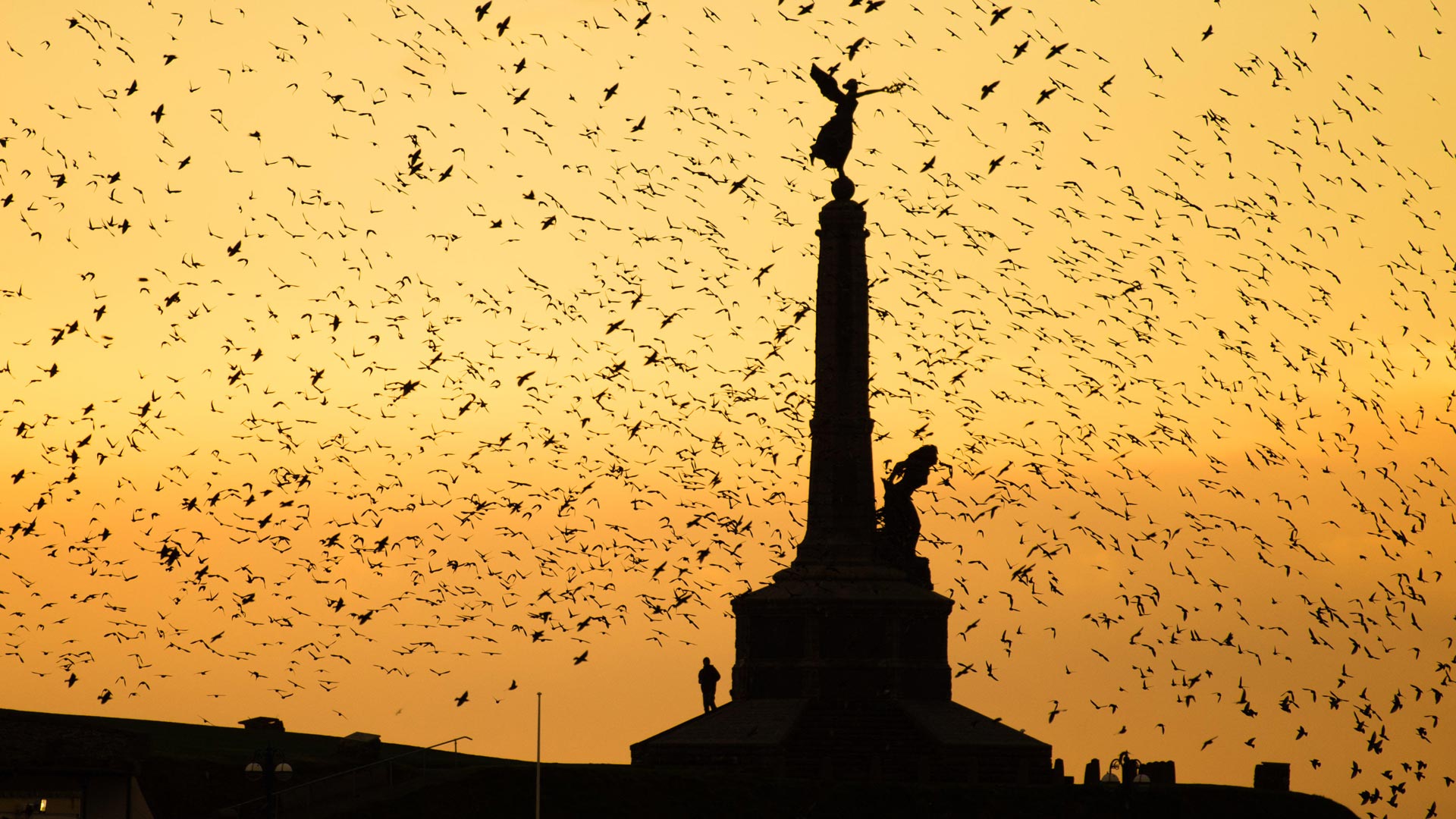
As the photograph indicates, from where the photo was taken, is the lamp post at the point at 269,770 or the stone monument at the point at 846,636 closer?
the lamp post at the point at 269,770

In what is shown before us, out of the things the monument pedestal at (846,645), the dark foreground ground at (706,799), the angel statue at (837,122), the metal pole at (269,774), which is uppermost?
the angel statue at (837,122)

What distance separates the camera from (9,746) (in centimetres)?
4947

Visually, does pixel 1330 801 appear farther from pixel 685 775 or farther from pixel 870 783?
pixel 685 775

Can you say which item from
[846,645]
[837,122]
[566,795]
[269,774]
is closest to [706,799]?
[566,795]

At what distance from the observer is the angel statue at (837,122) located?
64812 mm

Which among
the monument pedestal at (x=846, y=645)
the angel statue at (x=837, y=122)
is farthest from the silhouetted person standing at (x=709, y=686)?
the angel statue at (x=837, y=122)

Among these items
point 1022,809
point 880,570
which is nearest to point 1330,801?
point 1022,809

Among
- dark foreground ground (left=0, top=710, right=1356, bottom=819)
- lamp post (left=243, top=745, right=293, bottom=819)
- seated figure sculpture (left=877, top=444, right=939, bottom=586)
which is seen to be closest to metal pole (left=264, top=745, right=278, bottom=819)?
lamp post (left=243, top=745, right=293, bottom=819)

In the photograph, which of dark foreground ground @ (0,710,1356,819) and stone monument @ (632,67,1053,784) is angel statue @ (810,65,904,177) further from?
dark foreground ground @ (0,710,1356,819)

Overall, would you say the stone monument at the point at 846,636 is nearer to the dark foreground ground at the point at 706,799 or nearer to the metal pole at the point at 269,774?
the dark foreground ground at the point at 706,799

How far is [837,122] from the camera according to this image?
65188 millimetres

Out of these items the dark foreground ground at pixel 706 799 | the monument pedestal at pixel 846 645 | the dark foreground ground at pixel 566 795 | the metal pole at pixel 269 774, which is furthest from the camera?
the monument pedestal at pixel 846 645

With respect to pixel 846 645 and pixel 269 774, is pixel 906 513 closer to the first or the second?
pixel 846 645

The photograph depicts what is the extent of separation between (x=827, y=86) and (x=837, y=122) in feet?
3.47
